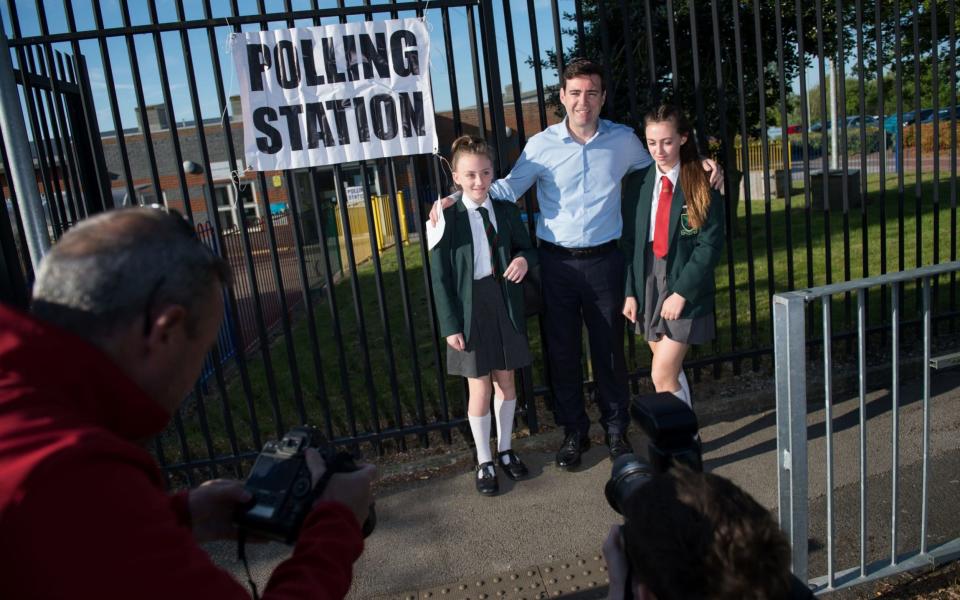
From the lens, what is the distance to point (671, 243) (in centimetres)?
373

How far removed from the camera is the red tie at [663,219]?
12.1 feet

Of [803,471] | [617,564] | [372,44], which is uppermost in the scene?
[372,44]

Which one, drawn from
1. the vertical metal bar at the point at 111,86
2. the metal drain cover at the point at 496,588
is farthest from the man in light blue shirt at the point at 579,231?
the vertical metal bar at the point at 111,86

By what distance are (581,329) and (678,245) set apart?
0.70 m

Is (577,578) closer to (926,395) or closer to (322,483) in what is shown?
(926,395)

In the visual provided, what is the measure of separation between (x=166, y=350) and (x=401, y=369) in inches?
202

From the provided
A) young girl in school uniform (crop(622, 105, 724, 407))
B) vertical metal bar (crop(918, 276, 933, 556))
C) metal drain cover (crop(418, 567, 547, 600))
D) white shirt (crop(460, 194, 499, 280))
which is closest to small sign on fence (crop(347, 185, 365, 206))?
white shirt (crop(460, 194, 499, 280))

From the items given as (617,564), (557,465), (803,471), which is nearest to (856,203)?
(557,465)

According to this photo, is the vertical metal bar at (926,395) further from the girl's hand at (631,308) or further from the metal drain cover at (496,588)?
the metal drain cover at (496,588)

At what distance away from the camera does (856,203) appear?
46.9 ft

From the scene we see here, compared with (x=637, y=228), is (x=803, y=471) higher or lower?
lower

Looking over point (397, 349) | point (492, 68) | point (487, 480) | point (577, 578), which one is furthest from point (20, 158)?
point (397, 349)

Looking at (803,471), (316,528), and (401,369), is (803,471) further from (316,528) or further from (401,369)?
(401,369)

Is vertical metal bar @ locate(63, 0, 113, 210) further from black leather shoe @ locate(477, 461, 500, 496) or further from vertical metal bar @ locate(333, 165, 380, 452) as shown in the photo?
black leather shoe @ locate(477, 461, 500, 496)
